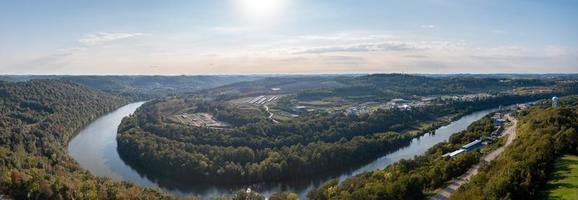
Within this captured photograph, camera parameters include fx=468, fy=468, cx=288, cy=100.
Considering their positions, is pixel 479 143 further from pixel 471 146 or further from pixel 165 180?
pixel 165 180

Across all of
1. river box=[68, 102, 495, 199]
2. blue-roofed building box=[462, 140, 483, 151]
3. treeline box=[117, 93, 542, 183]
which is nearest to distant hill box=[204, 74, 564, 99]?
river box=[68, 102, 495, 199]

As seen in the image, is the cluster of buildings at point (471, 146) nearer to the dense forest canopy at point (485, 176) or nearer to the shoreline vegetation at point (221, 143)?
the shoreline vegetation at point (221, 143)

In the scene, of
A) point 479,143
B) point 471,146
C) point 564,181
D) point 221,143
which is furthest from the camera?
point 221,143

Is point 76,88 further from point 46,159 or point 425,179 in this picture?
point 425,179

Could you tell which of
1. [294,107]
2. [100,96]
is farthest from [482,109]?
[100,96]

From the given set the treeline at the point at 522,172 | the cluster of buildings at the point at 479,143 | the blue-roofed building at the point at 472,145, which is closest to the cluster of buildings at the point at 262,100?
the cluster of buildings at the point at 479,143

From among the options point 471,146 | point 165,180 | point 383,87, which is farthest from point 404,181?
point 383,87

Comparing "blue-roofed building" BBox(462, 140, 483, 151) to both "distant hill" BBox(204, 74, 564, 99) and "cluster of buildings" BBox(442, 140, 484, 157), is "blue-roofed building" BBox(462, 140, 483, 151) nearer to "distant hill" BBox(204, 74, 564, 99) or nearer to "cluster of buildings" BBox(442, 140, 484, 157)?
"cluster of buildings" BBox(442, 140, 484, 157)
